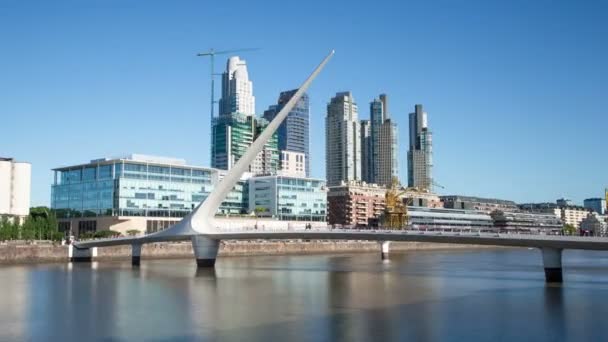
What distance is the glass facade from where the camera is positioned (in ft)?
245

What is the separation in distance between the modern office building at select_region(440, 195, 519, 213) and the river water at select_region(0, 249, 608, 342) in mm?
112977

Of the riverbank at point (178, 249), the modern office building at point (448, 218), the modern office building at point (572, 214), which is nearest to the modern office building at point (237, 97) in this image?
the modern office building at point (448, 218)

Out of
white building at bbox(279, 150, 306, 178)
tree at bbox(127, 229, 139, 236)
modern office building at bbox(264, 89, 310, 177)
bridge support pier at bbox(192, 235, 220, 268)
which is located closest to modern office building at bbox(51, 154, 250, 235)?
tree at bbox(127, 229, 139, 236)

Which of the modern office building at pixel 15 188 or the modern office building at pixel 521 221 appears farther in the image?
the modern office building at pixel 521 221

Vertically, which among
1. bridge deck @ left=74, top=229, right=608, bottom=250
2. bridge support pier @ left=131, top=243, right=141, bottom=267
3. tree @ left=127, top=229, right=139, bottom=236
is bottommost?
bridge support pier @ left=131, top=243, right=141, bottom=267

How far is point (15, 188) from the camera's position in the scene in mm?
66312

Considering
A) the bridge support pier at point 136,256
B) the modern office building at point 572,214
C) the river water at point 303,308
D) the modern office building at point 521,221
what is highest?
the modern office building at point 572,214

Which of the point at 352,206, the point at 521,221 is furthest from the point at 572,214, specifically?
the point at 352,206

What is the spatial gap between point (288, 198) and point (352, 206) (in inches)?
1023

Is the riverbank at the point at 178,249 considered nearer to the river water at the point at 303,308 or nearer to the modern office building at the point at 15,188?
the river water at the point at 303,308

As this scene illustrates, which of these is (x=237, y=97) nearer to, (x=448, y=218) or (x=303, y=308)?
(x=448, y=218)

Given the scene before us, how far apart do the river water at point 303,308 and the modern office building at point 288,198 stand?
57.4 metres

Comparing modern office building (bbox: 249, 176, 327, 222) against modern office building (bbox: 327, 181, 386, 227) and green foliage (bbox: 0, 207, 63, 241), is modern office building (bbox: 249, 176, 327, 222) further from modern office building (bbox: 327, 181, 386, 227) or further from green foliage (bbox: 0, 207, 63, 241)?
green foliage (bbox: 0, 207, 63, 241)

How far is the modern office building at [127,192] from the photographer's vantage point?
74.3 meters
